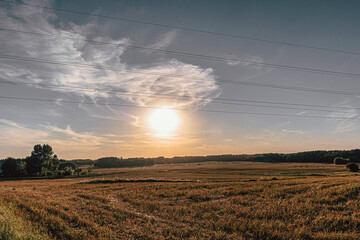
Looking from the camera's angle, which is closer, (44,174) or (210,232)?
A: (210,232)

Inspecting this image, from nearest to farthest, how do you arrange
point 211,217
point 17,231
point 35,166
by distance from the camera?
point 17,231, point 211,217, point 35,166

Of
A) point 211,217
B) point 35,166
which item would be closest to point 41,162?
point 35,166

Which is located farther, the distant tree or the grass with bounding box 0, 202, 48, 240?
the distant tree

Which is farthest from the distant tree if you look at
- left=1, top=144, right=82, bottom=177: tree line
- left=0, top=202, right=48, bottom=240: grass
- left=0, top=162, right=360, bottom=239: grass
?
left=0, top=202, right=48, bottom=240: grass

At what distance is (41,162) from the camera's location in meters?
107

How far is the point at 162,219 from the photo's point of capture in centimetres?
1677

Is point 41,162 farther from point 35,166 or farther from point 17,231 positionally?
point 17,231

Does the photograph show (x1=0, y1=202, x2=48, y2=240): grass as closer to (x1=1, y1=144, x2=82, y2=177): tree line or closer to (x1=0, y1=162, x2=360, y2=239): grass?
(x1=0, y1=162, x2=360, y2=239): grass

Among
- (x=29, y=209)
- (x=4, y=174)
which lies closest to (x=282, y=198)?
(x=29, y=209)

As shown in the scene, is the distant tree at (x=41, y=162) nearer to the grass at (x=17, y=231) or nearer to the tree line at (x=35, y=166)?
the tree line at (x=35, y=166)

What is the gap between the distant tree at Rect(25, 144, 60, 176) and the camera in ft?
344

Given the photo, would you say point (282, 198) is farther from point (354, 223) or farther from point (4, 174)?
point (4, 174)

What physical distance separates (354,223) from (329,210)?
2.82 metres

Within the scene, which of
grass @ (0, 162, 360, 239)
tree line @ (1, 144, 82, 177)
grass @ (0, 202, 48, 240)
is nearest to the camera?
grass @ (0, 202, 48, 240)
